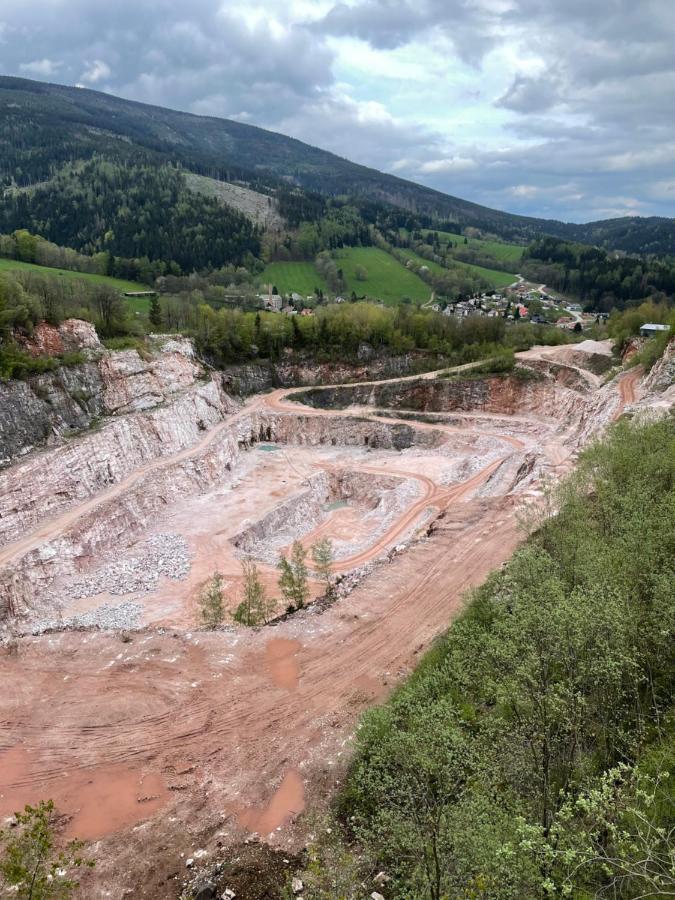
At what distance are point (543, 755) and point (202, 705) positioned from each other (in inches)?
565

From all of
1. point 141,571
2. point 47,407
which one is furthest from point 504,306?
point 141,571

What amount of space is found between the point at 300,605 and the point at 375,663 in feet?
31.8

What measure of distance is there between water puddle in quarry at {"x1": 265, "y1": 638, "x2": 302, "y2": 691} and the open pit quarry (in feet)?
0.32

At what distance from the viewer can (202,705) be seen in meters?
20.7

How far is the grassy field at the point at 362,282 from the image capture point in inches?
5792

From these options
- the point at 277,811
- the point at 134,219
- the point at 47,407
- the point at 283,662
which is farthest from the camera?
the point at 134,219

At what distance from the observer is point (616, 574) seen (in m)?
15.5

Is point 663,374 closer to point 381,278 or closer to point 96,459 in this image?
point 96,459

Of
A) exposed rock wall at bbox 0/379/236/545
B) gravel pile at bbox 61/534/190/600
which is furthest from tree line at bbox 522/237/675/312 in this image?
gravel pile at bbox 61/534/190/600

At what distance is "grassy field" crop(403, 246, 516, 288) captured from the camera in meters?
168

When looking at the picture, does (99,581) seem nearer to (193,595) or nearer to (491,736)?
(193,595)

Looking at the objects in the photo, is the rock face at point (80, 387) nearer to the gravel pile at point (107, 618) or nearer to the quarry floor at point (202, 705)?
the gravel pile at point (107, 618)

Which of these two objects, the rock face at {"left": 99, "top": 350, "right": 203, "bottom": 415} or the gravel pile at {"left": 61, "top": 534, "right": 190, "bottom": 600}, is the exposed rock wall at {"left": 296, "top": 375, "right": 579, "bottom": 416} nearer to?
the rock face at {"left": 99, "top": 350, "right": 203, "bottom": 415}

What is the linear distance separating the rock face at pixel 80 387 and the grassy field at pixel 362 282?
276 ft
